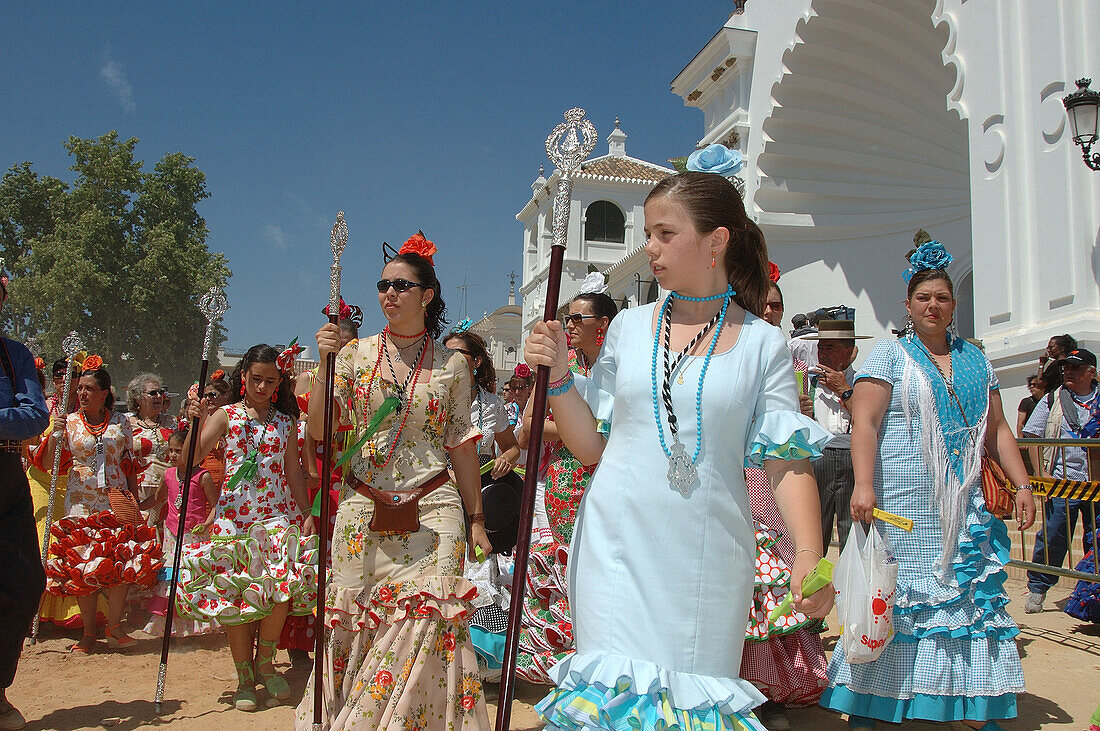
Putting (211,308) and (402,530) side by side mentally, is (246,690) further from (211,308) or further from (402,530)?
(211,308)

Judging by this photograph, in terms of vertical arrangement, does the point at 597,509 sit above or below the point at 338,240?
below

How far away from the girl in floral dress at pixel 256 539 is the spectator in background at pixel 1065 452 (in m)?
5.31

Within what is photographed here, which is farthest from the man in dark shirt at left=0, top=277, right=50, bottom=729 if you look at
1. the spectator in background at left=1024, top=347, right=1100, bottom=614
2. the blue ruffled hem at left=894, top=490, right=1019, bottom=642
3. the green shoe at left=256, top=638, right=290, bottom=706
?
the spectator in background at left=1024, top=347, right=1100, bottom=614

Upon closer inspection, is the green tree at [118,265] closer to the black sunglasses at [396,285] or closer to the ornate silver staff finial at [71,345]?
the ornate silver staff finial at [71,345]

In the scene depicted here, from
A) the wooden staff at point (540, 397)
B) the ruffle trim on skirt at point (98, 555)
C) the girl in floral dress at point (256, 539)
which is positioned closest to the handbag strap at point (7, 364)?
the girl in floral dress at point (256, 539)

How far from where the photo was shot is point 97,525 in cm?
584

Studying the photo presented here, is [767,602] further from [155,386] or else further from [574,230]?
[574,230]

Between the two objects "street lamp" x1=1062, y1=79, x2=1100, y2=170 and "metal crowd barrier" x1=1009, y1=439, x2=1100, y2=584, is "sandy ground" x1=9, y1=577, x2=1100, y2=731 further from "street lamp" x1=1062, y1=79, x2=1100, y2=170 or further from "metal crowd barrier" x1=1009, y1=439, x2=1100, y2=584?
"street lamp" x1=1062, y1=79, x2=1100, y2=170

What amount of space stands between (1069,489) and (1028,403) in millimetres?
2827

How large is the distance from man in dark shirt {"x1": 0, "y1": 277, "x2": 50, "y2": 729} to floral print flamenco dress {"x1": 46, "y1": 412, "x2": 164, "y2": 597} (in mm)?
1724

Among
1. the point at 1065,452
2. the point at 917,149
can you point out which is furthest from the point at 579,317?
the point at 917,149

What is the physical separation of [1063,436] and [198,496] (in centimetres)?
713

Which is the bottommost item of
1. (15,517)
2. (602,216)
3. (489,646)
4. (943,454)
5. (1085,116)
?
(489,646)

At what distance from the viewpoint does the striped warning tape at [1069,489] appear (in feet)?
19.0
